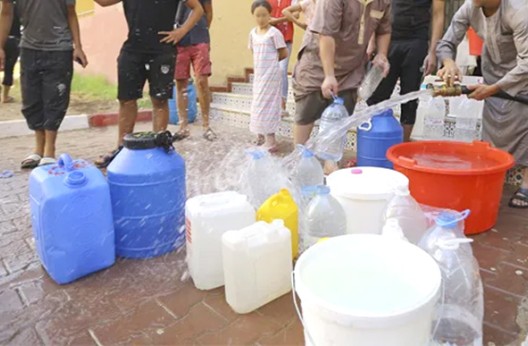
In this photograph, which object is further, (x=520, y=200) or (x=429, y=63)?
(x=429, y=63)

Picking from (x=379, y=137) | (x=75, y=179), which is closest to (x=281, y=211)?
(x=75, y=179)

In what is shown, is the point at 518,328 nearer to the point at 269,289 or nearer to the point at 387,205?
the point at 387,205

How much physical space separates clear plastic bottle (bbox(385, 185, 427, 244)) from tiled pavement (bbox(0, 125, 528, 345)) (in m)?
0.43

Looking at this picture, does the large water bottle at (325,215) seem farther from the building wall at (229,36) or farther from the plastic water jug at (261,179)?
the building wall at (229,36)

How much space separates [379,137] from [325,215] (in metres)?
1.43

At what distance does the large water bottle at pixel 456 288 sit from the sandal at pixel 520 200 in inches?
65.1

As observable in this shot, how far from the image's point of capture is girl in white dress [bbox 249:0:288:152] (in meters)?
4.63

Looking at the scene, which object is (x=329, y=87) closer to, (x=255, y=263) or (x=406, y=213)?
(x=406, y=213)

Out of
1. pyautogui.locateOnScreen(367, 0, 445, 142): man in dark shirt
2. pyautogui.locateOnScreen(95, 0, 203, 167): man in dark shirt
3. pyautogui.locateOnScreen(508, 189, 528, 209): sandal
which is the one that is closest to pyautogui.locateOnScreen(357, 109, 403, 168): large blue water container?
pyautogui.locateOnScreen(367, 0, 445, 142): man in dark shirt

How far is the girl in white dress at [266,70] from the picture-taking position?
4.63 metres

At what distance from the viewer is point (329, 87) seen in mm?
3287

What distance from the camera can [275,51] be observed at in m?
4.69

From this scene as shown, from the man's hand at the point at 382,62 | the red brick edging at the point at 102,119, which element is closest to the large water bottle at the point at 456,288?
the man's hand at the point at 382,62

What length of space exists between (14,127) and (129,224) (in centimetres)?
430
